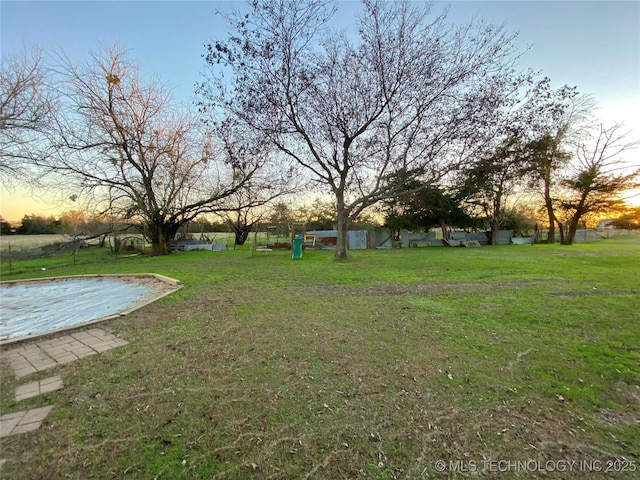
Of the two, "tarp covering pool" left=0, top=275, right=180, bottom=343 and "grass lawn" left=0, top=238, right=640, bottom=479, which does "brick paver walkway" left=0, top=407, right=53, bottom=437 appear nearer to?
"grass lawn" left=0, top=238, right=640, bottom=479

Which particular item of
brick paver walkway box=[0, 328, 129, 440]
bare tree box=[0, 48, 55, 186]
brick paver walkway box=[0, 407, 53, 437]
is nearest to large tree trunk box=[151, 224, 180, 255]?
bare tree box=[0, 48, 55, 186]

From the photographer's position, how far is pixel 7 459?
4.74ft

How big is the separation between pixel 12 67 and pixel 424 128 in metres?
12.4

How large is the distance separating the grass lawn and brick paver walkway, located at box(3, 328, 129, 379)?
0.15m

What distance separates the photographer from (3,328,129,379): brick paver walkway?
2.52 metres

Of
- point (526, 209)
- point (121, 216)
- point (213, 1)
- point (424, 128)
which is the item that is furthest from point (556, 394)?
point (526, 209)

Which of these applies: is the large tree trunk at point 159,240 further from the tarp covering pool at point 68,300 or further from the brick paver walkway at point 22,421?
the brick paver walkway at point 22,421

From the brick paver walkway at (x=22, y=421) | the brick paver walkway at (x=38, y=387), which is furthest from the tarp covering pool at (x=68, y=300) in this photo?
the brick paver walkway at (x=22, y=421)

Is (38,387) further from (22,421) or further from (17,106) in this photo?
(17,106)

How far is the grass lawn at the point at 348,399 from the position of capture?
1438 millimetres

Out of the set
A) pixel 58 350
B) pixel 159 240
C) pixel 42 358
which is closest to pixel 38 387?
pixel 42 358

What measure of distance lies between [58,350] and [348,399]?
2903 mm

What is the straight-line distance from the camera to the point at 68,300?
5.07 meters

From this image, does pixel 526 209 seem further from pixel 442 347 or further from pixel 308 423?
pixel 308 423
